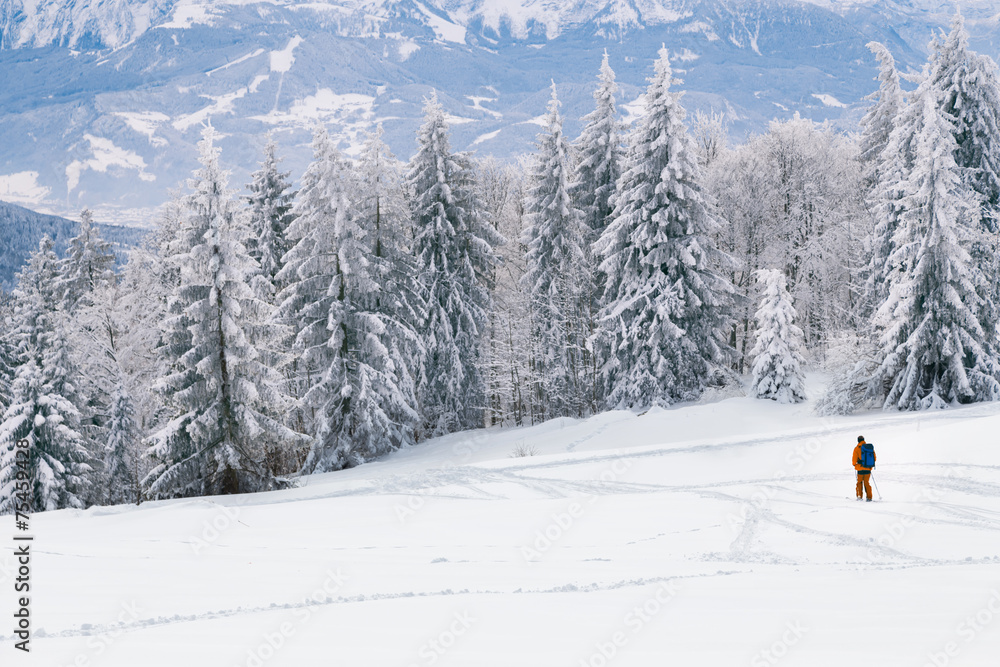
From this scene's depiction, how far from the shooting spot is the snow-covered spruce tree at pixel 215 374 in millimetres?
19422

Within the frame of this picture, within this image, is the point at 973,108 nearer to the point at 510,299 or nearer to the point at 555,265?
the point at 555,265

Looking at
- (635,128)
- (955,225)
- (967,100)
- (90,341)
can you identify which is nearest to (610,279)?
(635,128)

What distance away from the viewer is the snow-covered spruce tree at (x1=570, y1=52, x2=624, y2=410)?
98.4 ft

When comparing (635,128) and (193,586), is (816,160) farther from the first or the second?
(193,586)

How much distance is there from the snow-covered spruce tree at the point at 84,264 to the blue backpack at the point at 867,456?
3792 cm

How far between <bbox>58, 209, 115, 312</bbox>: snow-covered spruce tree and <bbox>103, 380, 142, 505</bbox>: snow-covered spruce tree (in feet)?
44.0

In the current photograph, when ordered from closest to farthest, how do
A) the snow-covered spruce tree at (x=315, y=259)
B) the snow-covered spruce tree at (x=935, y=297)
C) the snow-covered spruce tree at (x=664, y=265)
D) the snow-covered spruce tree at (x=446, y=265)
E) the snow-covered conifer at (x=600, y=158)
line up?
the snow-covered spruce tree at (x=935, y=297), the snow-covered spruce tree at (x=315, y=259), the snow-covered spruce tree at (x=664, y=265), the snow-covered spruce tree at (x=446, y=265), the snow-covered conifer at (x=600, y=158)

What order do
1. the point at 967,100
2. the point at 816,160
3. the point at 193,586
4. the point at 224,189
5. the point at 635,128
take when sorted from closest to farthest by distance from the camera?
the point at 193,586 < the point at 224,189 < the point at 967,100 < the point at 635,128 < the point at 816,160

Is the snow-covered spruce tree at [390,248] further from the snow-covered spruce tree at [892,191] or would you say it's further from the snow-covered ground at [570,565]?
the snow-covered spruce tree at [892,191]

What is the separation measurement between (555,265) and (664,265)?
513 centimetres

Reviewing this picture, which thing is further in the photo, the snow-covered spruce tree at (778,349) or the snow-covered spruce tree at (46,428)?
the snow-covered spruce tree at (778,349)

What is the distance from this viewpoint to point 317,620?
7371mm

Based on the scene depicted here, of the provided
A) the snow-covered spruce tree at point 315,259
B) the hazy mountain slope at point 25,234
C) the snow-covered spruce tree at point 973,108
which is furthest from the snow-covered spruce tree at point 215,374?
the hazy mountain slope at point 25,234

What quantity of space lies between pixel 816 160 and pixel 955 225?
16761 mm
